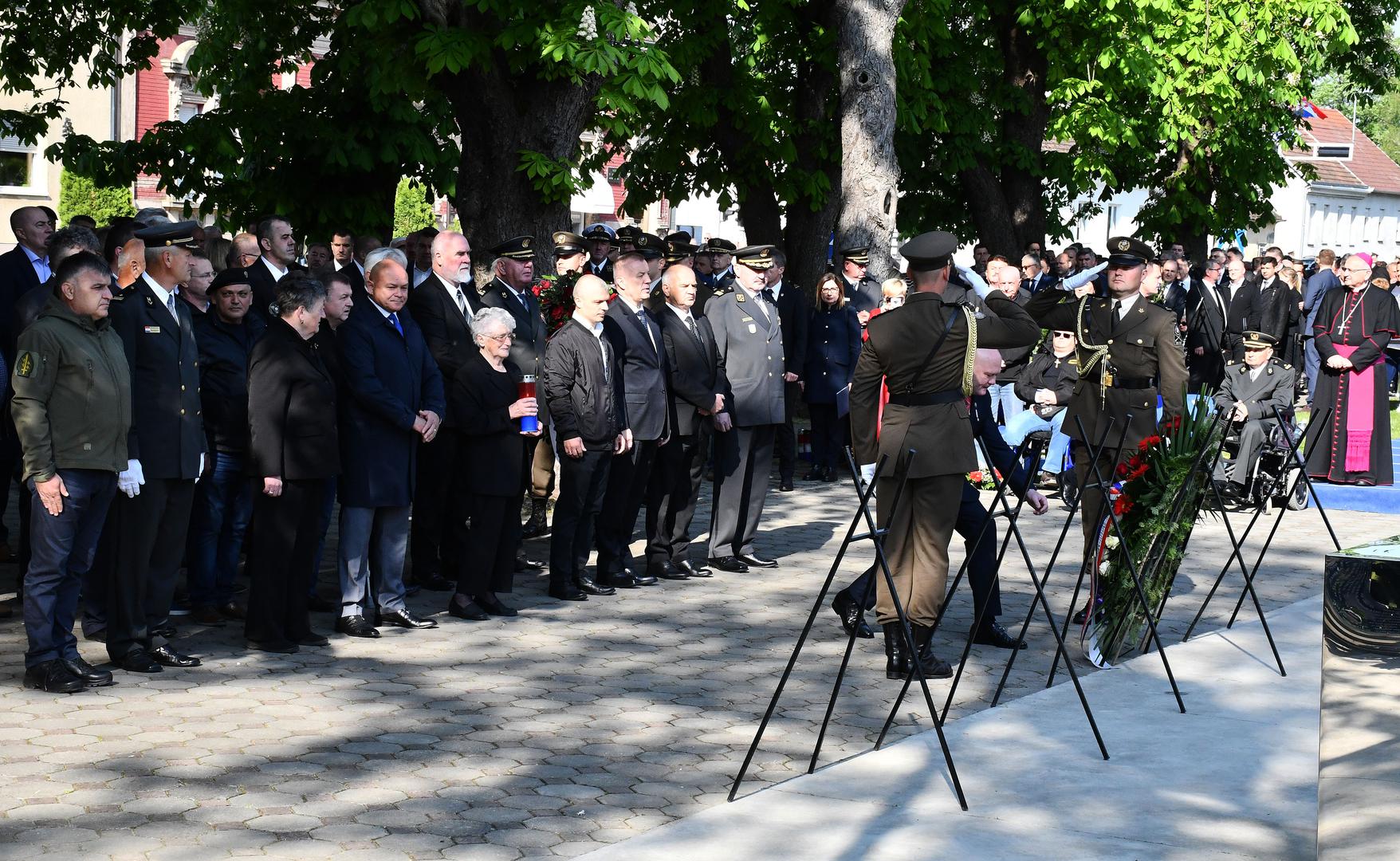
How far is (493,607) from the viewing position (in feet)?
31.9

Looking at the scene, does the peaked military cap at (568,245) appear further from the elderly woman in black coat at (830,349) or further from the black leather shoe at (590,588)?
the elderly woman in black coat at (830,349)

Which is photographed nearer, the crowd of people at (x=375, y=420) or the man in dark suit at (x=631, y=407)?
the crowd of people at (x=375, y=420)

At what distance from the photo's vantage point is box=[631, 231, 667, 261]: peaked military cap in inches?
466

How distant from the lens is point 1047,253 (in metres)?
24.0

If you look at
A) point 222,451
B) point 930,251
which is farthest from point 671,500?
point 930,251

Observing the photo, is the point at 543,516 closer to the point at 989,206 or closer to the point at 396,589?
the point at 396,589

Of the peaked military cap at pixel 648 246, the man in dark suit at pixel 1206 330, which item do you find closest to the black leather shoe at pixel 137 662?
the peaked military cap at pixel 648 246

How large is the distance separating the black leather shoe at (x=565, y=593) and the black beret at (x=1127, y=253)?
3.67 metres

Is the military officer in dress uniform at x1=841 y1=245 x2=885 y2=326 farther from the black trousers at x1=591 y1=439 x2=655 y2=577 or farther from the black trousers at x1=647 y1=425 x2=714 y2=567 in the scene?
the black trousers at x1=591 y1=439 x2=655 y2=577

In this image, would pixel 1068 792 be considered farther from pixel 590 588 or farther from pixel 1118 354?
pixel 590 588

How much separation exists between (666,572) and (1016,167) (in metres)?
17.2

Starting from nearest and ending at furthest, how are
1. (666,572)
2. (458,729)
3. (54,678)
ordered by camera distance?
(458,729), (54,678), (666,572)

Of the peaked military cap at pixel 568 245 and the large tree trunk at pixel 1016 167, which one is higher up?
the large tree trunk at pixel 1016 167

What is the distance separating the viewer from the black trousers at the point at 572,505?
10.2m
